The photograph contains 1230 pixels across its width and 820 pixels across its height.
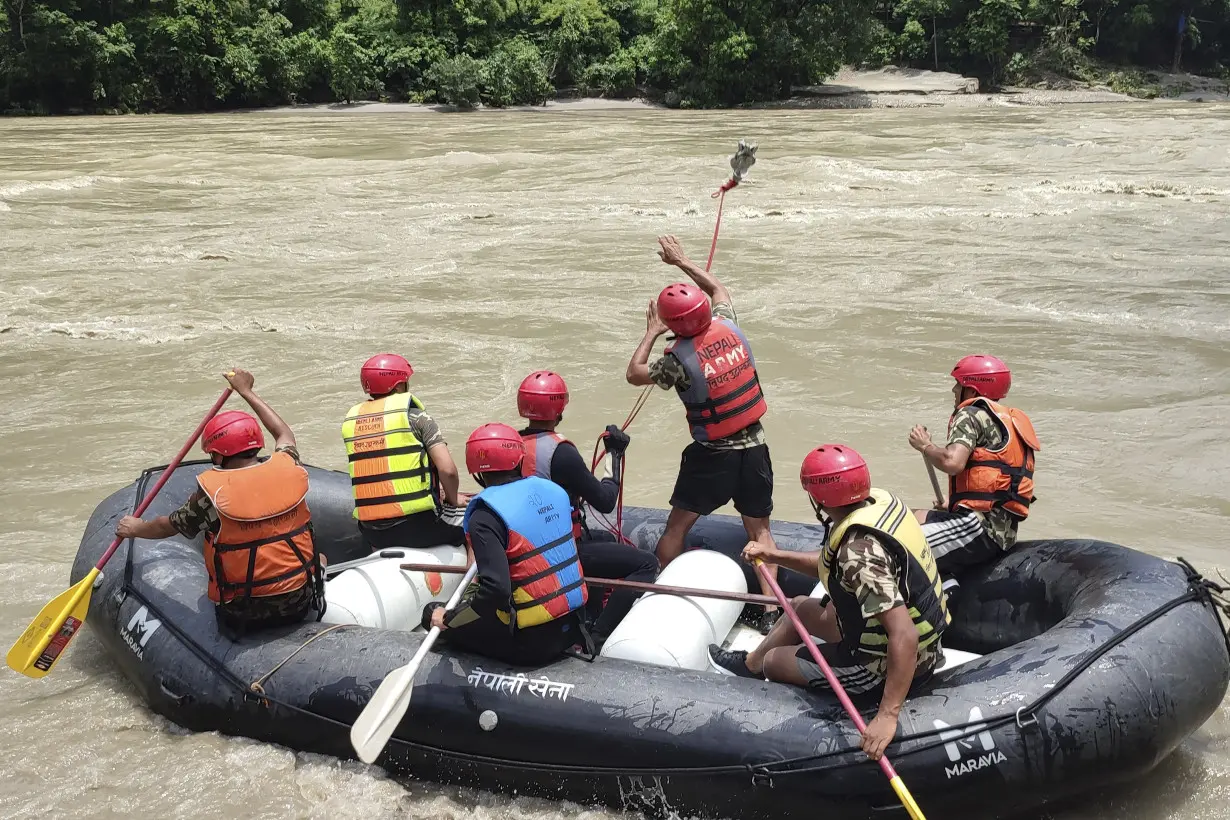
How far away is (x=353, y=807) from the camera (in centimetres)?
368

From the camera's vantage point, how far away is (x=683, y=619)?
13.1ft

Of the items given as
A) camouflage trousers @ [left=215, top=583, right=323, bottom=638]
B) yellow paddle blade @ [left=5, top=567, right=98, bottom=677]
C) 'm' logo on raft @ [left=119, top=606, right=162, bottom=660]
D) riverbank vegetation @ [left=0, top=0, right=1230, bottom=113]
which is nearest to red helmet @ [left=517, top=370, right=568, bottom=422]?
camouflage trousers @ [left=215, top=583, right=323, bottom=638]

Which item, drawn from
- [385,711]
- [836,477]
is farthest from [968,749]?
[385,711]

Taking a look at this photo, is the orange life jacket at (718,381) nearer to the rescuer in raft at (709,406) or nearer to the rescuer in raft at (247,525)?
the rescuer in raft at (709,406)

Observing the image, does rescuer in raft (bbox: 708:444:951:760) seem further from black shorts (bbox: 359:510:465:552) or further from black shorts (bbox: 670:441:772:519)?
black shorts (bbox: 359:510:465:552)

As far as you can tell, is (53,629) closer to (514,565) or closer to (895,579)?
(514,565)

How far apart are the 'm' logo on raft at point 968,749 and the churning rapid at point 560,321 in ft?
1.79

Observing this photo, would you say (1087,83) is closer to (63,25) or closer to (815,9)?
(815,9)

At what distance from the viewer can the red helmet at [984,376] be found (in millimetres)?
4000

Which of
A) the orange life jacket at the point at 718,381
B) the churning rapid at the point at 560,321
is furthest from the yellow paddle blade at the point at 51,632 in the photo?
the orange life jacket at the point at 718,381

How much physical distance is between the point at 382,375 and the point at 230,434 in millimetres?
832

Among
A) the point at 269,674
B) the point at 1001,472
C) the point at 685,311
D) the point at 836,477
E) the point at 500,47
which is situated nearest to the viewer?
the point at 836,477

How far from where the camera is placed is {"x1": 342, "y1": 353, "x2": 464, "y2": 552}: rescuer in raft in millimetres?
4320

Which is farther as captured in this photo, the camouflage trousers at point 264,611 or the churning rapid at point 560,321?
the churning rapid at point 560,321
